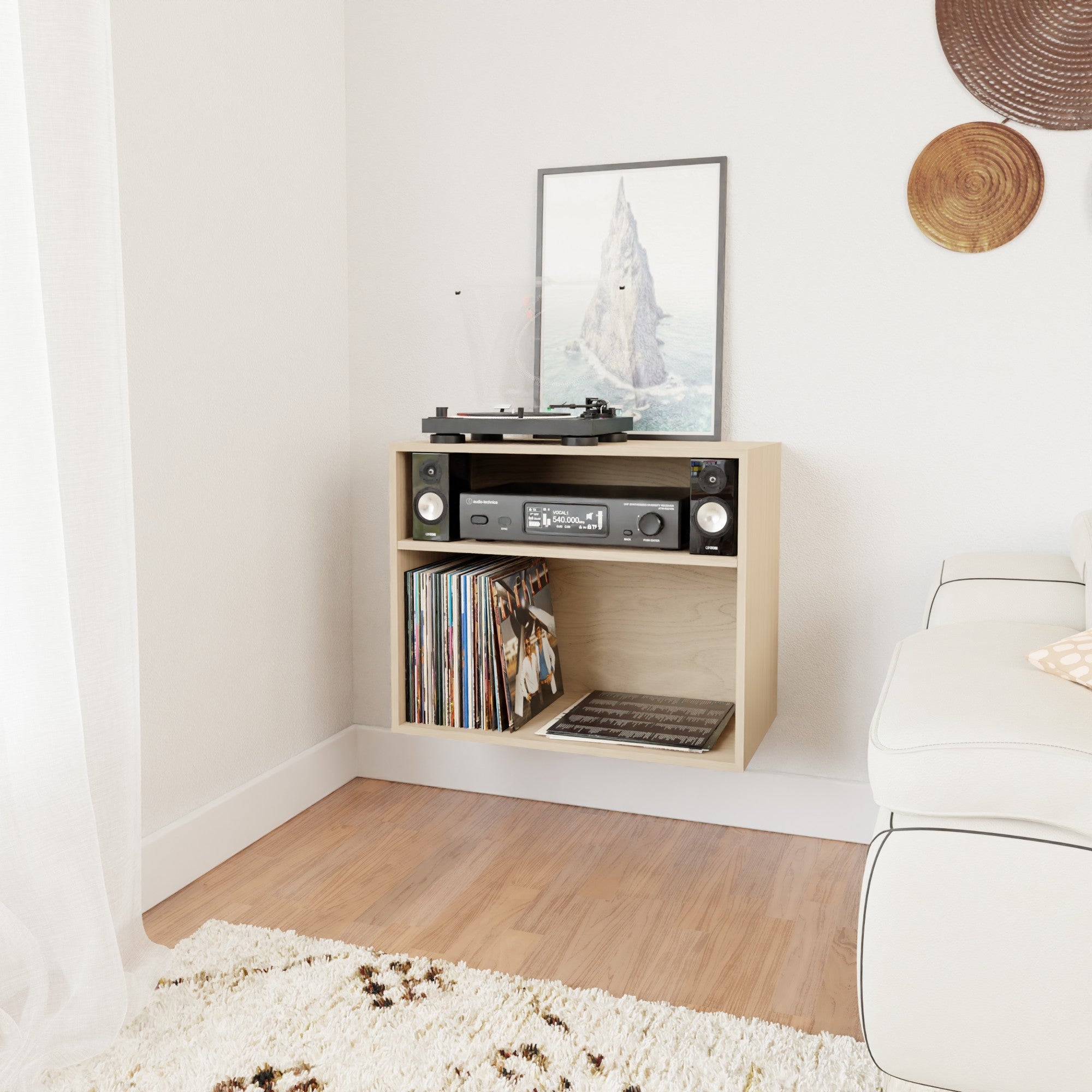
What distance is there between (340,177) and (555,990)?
1.81 meters

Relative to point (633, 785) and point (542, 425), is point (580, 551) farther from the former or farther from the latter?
point (633, 785)

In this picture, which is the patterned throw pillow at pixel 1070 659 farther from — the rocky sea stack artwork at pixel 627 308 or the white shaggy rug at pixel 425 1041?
the rocky sea stack artwork at pixel 627 308

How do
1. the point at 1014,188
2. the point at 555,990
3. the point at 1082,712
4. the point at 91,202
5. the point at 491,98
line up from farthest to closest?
the point at 491,98 → the point at 1014,188 → the point at 555,990 → the point at 91,202 → the point at 1082,712

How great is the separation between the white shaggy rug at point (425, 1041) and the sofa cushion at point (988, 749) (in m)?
0.53

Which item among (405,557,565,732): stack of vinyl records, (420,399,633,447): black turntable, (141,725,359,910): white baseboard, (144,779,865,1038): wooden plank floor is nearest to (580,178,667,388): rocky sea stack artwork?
(420,399,633,447): black turntable

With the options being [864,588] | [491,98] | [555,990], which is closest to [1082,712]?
[555,990]

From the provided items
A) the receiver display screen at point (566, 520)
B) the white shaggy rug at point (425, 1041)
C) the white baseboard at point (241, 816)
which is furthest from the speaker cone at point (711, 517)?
the white baseboard at point (241, 816)

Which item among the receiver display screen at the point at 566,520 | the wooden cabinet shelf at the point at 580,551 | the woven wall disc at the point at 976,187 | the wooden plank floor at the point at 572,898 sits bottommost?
the wooden plank floor at the point at 572,898

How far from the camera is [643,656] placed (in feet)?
7.40

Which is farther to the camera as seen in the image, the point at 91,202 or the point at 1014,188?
the point at 1014,188

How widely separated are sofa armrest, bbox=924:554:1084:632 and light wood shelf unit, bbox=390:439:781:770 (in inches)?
14.2

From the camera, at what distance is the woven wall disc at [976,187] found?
6.19ft

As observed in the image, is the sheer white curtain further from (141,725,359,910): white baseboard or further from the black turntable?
the black turntable

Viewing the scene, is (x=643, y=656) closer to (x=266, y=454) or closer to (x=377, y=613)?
(x=377, y=613)
